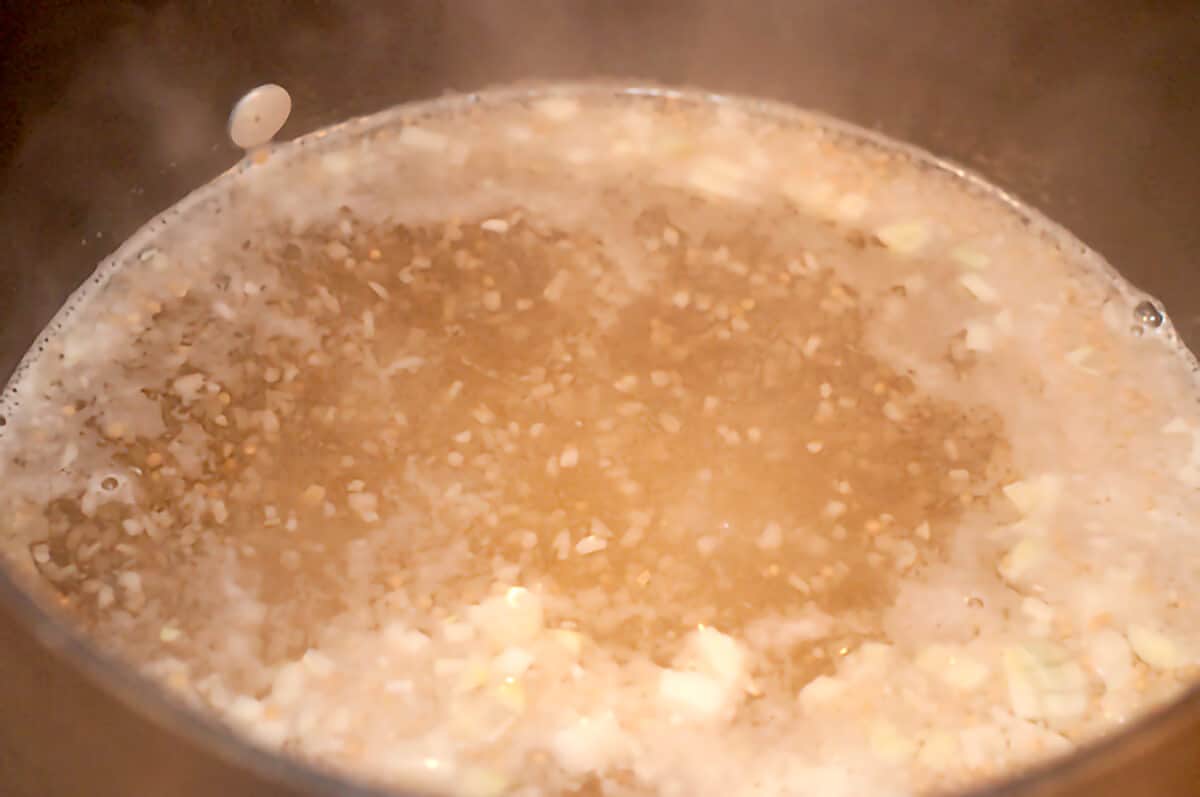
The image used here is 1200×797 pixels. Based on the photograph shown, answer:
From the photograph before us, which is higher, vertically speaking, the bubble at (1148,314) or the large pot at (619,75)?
the large pot at (619,75)

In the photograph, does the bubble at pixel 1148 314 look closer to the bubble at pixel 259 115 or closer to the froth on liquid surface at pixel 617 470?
the froth on liquid surface at pixel 617 470

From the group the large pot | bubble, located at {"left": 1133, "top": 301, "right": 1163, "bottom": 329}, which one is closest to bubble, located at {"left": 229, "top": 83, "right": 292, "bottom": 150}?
the large pot

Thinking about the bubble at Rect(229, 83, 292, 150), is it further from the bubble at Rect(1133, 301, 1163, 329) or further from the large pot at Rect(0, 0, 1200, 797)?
the bubble at Rect(1133, 301, 1163, 329)

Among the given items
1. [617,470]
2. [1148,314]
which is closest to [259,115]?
[617,470]

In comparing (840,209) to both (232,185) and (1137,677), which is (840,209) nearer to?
(1137,677)

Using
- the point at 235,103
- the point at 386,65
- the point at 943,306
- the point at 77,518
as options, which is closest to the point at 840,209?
Result: the point at 943,306

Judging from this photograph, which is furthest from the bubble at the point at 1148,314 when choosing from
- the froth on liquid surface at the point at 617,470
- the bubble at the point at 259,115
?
the bubble at the point at 259,115
